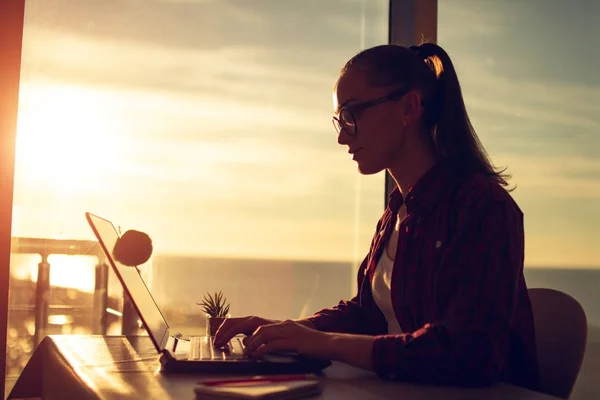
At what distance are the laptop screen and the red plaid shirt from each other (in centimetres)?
38

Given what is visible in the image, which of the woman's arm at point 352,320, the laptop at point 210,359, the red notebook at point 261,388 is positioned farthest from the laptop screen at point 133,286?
the woman's arm at point 352,320

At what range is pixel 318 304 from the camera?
2805 mm

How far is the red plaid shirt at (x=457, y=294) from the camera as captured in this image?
108 centimetres

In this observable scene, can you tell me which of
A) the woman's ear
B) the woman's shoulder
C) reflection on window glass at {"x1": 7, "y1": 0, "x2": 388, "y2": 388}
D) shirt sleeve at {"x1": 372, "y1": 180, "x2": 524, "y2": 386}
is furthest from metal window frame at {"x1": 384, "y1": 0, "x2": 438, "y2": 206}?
shirt sleeve at {"x1": 372, "y1": 180, "x2": 524, "y2": 386}

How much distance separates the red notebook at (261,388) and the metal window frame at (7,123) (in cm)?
134

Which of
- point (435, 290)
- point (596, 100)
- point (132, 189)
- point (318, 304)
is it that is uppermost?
point (596, 100)

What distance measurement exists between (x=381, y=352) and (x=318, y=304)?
171cm

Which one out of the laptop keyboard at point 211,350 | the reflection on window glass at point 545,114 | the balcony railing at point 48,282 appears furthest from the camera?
the reflection on window glass at point 545,114

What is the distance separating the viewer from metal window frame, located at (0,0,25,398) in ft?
6.99

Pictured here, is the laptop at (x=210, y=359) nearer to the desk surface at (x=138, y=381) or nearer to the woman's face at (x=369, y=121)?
the desk surface at (x=138, y=381)

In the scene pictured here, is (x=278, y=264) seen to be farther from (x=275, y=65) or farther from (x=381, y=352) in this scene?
(x=381, y=352)

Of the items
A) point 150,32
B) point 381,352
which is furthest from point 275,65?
point 381,352

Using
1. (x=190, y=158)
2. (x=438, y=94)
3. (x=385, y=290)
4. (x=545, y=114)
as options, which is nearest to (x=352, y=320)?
(x=385, y=290)

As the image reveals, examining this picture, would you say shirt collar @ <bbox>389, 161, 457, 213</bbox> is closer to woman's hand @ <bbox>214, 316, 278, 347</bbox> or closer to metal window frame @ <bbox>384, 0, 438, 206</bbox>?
woman's hand @ <bbox>214, 316, 278, 347</bbox>
